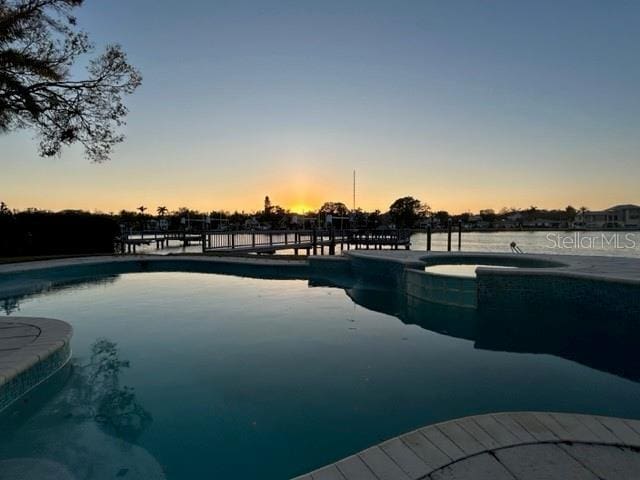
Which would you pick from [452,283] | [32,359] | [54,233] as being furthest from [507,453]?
[54,233]

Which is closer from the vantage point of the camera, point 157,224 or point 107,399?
point 107,399

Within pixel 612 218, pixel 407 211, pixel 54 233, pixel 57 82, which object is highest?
pixel 57 82

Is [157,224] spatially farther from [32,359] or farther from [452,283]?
[32,359]

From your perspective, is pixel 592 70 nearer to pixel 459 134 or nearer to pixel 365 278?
pixel 459 134

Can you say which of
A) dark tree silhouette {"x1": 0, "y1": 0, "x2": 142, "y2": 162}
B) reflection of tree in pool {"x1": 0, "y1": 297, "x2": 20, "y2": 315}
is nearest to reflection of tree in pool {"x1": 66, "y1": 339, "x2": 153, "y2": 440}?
reflection of tree in pool {"x1": 0, "y1": 297, "x2": 20, "y2": 315}

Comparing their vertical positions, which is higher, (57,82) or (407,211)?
(57,82)

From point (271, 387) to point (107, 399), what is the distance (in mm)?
1637

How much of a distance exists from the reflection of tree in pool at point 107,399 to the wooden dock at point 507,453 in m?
1.94

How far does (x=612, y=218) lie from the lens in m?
102

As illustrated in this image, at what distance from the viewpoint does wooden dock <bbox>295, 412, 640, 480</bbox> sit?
2.13 m

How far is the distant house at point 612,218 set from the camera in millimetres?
93581

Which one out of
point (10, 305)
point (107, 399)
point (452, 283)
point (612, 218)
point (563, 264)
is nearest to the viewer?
point (107, 399)

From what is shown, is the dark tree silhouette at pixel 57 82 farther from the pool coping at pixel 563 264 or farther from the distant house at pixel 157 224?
the distant house at pixel 157 224

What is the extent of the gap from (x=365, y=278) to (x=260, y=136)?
1044 cm
